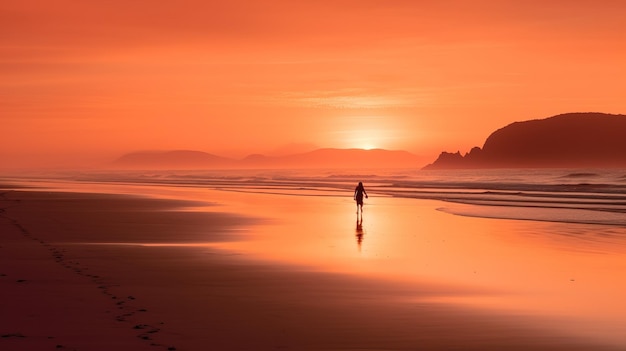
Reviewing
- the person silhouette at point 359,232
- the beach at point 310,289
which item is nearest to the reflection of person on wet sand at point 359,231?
the person silhouette at point 359,232

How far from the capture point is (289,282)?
48.0 ft

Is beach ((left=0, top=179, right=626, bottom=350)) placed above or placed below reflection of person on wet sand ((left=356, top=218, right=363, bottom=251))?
above

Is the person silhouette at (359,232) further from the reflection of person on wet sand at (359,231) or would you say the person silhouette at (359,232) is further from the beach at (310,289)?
the beach at (310,289)

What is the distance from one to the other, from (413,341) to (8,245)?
47.0 ft

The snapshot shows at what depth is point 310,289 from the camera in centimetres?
1380

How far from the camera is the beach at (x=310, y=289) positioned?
9.75 meters

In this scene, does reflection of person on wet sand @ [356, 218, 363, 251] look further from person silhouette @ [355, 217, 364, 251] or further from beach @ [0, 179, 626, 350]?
beach @ [0, 179, 626, 350]

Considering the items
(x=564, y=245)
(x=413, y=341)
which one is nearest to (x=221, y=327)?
(x=413, y=341)

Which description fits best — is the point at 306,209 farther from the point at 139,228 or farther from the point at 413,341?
the point at 413,341

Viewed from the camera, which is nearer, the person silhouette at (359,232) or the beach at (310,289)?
the beach at (310,289)

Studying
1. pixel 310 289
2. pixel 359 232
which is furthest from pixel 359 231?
pixel 310 289

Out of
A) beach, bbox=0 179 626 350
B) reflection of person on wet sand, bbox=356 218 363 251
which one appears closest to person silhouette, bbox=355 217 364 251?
reflection of person on wet sand, bbox=356 218 363 251

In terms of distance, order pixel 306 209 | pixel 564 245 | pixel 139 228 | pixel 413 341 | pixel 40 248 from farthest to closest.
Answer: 1. pixel 306 209
2. pixel 139 228
3. pixel 564 245
4. pixel 40 248
5. pixel 413 341

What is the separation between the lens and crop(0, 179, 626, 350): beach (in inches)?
384
